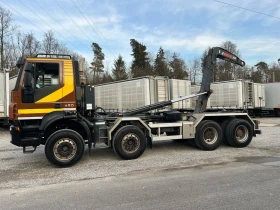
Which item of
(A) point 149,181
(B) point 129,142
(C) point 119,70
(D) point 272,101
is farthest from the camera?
(C) point 119,70

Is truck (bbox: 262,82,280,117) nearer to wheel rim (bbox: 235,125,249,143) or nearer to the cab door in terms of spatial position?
wheel rim (bbox: 235,125,249,143)

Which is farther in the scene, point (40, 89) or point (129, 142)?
point (129, 142)

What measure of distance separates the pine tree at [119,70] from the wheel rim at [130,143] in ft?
131

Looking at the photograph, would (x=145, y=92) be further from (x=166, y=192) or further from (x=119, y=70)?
(x=119, y=70)

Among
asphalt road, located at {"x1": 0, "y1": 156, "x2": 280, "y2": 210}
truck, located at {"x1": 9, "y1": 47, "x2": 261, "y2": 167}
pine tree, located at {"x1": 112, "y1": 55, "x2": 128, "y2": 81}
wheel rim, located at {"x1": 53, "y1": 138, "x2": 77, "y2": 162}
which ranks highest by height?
pine tree, located at {"x1": 112, "y1": 55, "x2": 128, "y2": 81}

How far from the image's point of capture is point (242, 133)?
30.6ft

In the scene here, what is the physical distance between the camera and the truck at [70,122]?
6621mm

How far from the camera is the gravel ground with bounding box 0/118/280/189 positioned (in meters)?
6.00

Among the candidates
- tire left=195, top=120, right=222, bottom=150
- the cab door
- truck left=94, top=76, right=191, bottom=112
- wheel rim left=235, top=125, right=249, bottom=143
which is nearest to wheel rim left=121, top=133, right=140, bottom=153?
the cab door

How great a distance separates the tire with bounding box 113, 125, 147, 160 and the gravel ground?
21 cm

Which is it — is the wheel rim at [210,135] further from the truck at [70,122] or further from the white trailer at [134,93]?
the white trailer at [134,93]

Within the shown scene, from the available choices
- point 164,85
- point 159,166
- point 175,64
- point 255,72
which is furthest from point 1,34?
point 255,72

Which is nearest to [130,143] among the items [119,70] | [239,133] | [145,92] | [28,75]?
[28,75]

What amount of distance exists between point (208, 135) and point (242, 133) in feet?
4.86
